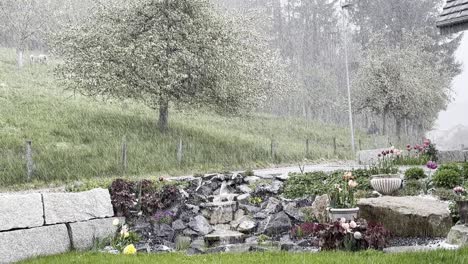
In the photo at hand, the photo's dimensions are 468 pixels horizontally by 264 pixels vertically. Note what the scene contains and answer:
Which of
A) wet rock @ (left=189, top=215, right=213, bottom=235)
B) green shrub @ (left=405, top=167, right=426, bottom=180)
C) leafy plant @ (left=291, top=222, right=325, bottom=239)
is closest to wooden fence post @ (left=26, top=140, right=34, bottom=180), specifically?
wet rock @ (left=189, top=215, right=213, bottom=235)

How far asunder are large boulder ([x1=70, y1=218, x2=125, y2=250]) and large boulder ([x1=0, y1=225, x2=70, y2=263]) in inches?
7.0

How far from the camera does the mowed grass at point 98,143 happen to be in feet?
72.3

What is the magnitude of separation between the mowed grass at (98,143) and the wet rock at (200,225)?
974 centimetres

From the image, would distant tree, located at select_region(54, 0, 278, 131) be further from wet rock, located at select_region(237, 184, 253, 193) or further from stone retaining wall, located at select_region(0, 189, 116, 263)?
stone retaining wall, located at select_region(0, 189, 116, 263)

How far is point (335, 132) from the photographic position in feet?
172

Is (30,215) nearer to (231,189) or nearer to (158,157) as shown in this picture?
(231,189)

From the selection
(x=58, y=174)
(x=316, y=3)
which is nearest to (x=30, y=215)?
(x=58, y=174)

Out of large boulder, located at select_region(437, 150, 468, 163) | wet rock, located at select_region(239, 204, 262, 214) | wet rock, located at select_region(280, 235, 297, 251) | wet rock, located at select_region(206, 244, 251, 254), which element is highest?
large boulder, located at select_region(437, 150, 468, 163)

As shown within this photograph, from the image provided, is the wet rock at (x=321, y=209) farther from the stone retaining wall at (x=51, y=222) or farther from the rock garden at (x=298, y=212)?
the stone retaining wall at (x=51, y=222)

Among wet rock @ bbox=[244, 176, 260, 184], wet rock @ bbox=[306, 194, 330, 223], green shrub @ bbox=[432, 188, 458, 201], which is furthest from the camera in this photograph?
wet rock @ bbox=[244, 176, 260, 184]

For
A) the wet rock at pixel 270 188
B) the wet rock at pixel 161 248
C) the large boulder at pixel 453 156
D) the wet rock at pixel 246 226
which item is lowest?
the wet rock at pixel 161 248

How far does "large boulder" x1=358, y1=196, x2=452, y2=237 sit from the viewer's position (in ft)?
34.0

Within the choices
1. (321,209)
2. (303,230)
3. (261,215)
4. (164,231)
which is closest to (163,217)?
(164,231)

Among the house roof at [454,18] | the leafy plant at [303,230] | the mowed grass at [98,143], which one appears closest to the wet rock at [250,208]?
the leafy plant at [303,230]
